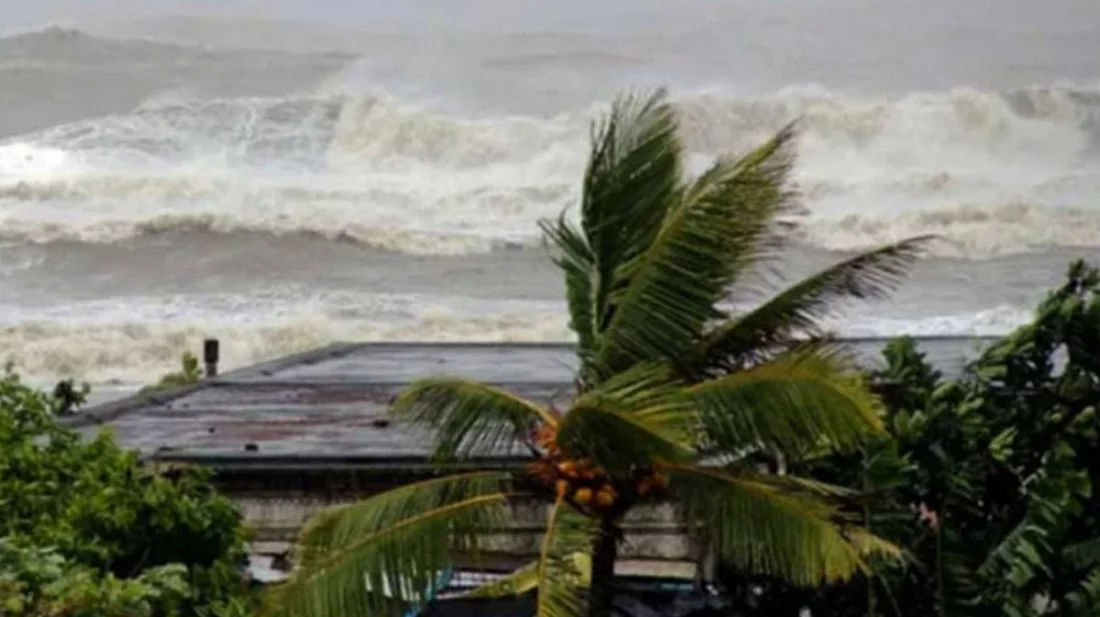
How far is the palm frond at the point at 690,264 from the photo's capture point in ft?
18.8

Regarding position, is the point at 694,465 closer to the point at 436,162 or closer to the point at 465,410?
the point at 465,410

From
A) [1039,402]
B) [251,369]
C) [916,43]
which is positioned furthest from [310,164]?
[1039,402]

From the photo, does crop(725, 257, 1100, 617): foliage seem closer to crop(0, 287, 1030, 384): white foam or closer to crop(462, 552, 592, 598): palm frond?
crop(462, 552, 592, 598): palm frond

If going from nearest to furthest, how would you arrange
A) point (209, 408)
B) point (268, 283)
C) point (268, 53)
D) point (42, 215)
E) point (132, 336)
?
point (209, 408) < point (132, 336) < point (268, 283) < point (42, 215) < point (268, 53)

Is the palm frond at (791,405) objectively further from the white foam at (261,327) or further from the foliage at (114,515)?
the white foam at (261,327)

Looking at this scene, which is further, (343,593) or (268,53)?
(268,53)

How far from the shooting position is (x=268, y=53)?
31.2 m

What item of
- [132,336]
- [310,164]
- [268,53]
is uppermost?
[268,53]

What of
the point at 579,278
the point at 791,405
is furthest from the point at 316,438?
the point at 791,405

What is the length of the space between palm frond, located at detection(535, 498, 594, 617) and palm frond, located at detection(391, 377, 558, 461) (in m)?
0.34

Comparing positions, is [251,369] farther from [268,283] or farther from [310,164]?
[310,164]

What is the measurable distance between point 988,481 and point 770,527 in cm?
159

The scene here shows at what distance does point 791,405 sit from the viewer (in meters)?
5.52

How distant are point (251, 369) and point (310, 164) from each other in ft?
54.1
